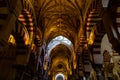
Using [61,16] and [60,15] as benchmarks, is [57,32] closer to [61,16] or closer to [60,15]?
[61,16]

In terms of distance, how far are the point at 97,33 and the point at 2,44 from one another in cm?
443

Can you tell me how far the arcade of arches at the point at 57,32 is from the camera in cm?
551

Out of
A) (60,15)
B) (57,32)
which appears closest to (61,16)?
(60,15)

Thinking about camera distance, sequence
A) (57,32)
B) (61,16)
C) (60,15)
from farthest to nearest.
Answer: (57,32)
(61,16)
(60,15)

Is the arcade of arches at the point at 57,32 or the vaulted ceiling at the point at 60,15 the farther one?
the vaulted ceiling at the point at 60,15

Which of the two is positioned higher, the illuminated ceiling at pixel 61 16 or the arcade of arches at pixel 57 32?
the illuminated ceiling at pixel 61 16

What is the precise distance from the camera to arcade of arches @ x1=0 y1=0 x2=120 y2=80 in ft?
18.1

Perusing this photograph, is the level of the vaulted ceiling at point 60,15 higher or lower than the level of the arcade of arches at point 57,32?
higher

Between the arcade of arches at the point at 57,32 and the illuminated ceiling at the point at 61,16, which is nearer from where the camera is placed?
the arcade of arches at the point at 57,32

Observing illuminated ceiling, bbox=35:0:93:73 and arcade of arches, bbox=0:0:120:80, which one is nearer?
arcade of arches, bbox=0:0:120:80

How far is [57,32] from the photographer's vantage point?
17156mm

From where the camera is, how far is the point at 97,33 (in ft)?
25.1

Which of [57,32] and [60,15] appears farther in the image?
[57,32]

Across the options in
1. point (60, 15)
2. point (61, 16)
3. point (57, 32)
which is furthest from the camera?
point (57, 32)
